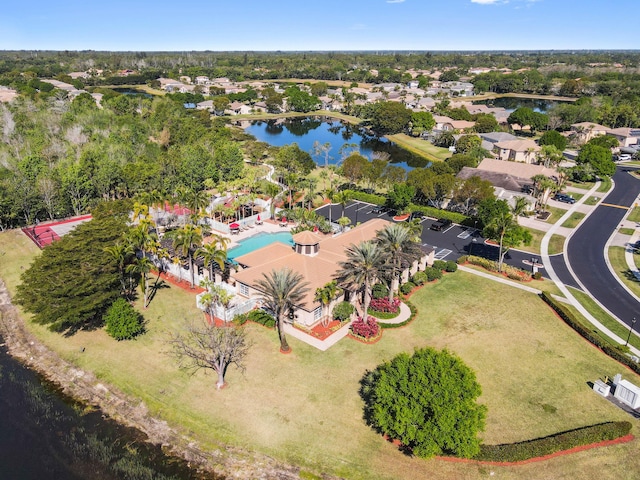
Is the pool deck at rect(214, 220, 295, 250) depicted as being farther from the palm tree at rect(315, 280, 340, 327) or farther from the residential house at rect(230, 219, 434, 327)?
the palm tree at rect(315, 280, 340, 327)

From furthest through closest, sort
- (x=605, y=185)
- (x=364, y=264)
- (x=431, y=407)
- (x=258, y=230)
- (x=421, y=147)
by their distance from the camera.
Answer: (x=421, y=147), (x=605, y=185), (x=258, y=230), (x=364, y=264), (x=431, y=407)

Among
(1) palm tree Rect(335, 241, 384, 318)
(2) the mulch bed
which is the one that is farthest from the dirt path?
(1) palm tree Rect(335, 241, 384, 318)

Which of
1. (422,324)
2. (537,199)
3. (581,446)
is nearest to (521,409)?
(581,446)

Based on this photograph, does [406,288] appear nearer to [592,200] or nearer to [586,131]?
[592,200]

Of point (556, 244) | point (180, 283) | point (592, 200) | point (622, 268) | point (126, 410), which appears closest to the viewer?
point (126, 410)

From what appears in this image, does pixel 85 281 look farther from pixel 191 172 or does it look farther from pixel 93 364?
pixel 191 172

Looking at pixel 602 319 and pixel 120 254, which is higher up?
pixel 120 254

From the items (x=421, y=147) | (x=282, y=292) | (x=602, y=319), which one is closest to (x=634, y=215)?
(x=602, y=319)

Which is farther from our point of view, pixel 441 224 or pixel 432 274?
pixel 441 224

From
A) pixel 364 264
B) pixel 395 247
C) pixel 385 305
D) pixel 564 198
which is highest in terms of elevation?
pixel 395 247

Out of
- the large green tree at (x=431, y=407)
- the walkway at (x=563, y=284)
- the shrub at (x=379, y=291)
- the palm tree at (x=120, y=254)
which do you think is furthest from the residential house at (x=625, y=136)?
the palm tree at (x=120, y=254)
